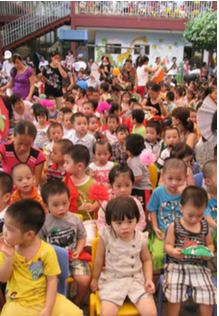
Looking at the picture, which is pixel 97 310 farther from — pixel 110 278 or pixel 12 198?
pixel 12 198

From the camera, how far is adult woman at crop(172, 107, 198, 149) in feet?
13.0

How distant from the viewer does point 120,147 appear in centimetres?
410

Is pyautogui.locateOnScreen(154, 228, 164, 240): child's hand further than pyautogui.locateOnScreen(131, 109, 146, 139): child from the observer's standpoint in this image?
Answer: No

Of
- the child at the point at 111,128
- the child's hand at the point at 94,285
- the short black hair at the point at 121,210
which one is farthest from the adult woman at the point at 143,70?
the child's hand at the point at 94,285

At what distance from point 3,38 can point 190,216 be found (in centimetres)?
1998

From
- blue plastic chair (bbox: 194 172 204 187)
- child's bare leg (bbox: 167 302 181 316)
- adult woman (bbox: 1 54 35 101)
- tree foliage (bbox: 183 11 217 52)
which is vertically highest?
tree foliage (bbox: 183 11 217 52)

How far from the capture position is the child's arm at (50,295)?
69.6 inches

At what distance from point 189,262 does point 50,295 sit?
95 centimetres

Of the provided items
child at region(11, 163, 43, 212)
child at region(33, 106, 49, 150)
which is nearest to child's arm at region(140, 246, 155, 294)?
child at region(11, 163, 43, 212)

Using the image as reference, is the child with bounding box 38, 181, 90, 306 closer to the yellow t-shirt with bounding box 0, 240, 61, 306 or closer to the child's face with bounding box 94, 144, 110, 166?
the yellow t-shirt with bounding box 0, 240, 61, 306

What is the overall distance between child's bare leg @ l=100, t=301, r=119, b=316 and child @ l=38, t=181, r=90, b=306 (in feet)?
1.07

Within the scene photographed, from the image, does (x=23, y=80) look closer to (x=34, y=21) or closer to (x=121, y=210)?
(x=121, y=210)

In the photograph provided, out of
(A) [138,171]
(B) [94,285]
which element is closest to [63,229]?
(B) [94,285]

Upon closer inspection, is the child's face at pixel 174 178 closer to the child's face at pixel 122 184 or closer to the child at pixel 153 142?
the child's face at pixel 122 184
